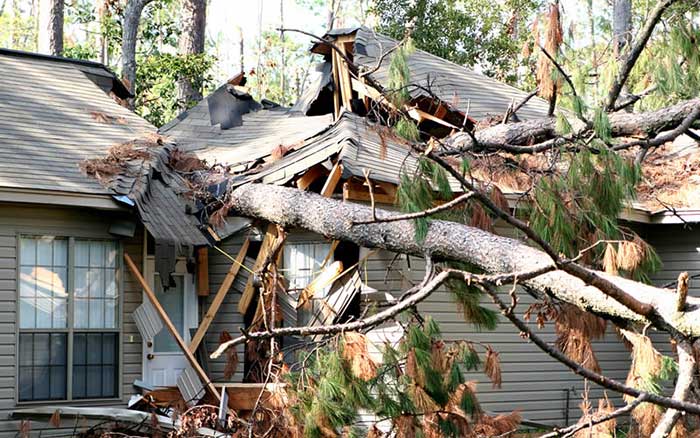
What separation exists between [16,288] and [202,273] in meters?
2.47

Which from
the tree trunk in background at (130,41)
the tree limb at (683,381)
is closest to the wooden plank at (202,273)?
the tree limb at (683,381)

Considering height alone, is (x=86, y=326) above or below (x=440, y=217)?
below

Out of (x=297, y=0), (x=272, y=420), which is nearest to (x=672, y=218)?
(x=272, y=420)

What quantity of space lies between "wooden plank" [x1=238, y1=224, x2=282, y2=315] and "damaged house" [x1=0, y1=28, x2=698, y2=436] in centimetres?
3

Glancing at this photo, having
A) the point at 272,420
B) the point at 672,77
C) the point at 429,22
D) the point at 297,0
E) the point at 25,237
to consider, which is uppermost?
the point at 297,0

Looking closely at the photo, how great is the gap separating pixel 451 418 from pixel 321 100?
8.66m

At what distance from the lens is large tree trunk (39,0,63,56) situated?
22703 mm

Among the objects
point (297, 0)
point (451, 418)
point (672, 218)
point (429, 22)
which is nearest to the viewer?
point (451, 418)

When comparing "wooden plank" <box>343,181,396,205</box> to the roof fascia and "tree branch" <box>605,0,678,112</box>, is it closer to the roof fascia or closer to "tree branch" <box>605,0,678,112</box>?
the roof fascia

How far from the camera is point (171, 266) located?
11.3m

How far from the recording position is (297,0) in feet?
166

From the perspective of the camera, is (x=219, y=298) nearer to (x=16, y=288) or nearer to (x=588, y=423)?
(x=16, y=288)

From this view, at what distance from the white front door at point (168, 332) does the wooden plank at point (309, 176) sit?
1.99 m

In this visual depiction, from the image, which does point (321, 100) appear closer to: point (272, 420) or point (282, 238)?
point (282, 238)
